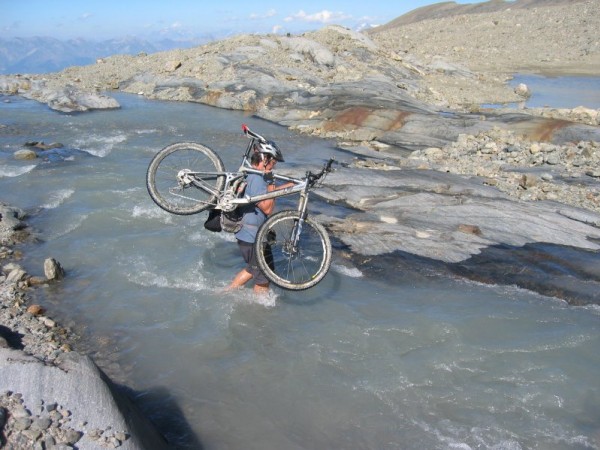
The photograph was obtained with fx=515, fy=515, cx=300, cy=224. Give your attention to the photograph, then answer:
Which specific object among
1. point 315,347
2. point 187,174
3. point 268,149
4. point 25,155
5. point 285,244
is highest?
point 268,149

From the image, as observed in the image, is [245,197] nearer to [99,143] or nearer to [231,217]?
[231,217]

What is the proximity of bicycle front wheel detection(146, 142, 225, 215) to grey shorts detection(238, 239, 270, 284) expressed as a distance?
0.82 meters

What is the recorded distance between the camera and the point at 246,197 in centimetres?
762

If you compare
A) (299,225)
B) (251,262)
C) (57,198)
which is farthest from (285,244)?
(57,198)

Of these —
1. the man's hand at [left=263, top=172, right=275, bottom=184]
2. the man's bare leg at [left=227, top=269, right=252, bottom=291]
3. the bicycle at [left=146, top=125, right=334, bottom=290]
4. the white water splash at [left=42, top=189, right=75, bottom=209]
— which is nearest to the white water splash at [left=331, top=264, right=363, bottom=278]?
the bicycle at [left=146, top=125, right=334, bottom=290]

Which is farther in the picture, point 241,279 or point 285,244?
point 241,279

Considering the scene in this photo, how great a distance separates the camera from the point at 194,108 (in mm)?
26625

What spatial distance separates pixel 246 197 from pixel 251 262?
976mm

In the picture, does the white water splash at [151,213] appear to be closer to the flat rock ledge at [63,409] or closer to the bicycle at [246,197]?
the bicycle at [246,197]

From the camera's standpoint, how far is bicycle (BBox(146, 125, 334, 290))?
24.1 feet

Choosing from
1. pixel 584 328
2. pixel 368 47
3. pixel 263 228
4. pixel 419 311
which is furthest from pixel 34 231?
pixel 368 47

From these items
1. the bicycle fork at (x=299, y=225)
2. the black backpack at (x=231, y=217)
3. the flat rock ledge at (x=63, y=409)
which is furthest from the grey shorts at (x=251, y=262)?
the flat rock ledge at (x=63, y=409)

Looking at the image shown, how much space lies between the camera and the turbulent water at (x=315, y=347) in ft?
18.3

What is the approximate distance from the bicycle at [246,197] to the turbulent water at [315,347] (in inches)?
33.4
